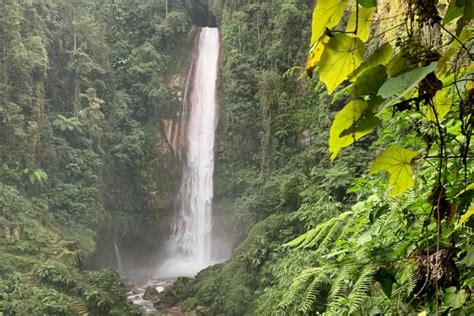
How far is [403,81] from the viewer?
0.55 metres

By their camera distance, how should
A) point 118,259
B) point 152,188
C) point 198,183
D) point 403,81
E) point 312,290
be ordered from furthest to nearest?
1. point 152,188
2. point 198,183
3. point 118,259
4. point 312,290
5. point 403,81

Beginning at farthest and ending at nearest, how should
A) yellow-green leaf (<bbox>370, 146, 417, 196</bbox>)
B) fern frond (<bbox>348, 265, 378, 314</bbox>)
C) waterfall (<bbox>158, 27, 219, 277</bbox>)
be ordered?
waterfall (<bbox>158, 27, 219, 277</bbox>)
fern frond (<bbox>348, 265, 378, 314</bbox>)
yellow-green leaf (<bbox>370, 146, 417, 196</bbox>)

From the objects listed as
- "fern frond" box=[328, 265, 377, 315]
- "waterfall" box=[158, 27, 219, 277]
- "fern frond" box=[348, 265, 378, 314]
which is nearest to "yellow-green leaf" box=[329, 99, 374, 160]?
"fern frond" box=[328, 265, 377, 315]

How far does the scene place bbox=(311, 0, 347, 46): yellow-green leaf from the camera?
A: 62cm

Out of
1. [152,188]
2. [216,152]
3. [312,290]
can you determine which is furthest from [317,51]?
[152,188]

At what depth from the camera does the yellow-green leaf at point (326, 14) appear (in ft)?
2.03

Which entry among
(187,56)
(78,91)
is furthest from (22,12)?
(187,56)

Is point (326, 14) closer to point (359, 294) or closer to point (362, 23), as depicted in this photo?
point (362, 23)

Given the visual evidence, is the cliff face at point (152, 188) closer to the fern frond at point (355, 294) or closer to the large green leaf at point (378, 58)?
the fern frond at point (355, 294)

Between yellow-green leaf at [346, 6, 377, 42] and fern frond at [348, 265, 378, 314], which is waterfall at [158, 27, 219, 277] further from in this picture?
yellow-green leaf at [346, 6, 377, 42]

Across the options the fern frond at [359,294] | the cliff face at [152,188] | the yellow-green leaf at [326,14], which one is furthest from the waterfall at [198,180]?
the yellow-green leaf at [326,14]

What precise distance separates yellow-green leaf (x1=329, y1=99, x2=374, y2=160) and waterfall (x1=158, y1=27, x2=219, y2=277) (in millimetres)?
14814

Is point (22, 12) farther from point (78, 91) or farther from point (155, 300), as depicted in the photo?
point (155, 300)

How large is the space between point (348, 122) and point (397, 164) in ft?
0.69
